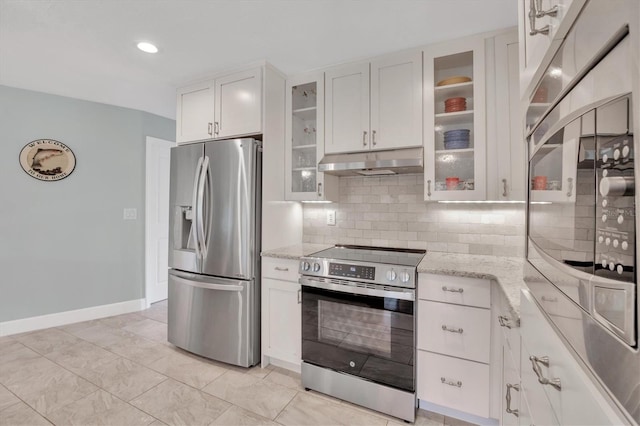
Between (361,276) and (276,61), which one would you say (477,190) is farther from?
(276,61)

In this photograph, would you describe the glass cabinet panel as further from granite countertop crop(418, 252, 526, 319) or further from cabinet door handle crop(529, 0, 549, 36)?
cabinet door handle crop(529, 0, 549, 36)

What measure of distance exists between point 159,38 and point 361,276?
2163 millimetres

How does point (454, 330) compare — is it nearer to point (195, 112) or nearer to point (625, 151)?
point (625, 151)

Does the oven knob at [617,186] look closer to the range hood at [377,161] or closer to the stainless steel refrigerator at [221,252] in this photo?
the range hood at [377,161]

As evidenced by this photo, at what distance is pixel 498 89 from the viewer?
1.93 meters

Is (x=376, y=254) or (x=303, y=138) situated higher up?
(x=303, y=138)

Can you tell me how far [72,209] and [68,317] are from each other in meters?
1.20

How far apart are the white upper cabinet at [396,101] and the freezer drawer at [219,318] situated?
5.15ft

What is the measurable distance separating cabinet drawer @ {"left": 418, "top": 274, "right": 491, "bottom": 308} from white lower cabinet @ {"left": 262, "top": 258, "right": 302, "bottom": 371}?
918 mm

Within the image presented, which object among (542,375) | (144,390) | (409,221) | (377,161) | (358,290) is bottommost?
(144,390)

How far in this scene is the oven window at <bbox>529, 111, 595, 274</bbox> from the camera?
46 centimetres

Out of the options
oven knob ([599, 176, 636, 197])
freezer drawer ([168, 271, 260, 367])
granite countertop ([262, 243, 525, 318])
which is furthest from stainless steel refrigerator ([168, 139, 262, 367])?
oven knob ([599, 176, 636, 197])

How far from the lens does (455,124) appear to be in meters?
2.15

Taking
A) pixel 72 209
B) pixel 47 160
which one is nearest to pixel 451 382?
pixel 72 209
